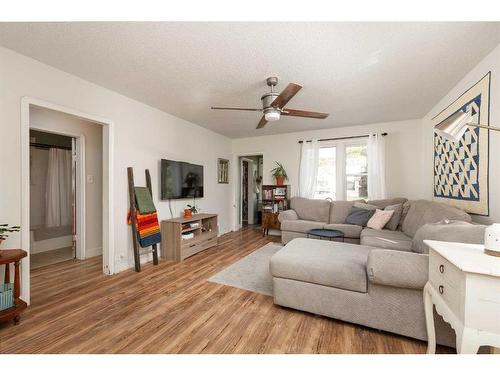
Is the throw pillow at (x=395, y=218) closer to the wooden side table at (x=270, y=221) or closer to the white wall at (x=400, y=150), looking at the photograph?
the white wall at (x=400, y=150)

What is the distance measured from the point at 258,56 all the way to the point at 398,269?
210cm

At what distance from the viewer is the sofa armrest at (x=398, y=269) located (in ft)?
4.99

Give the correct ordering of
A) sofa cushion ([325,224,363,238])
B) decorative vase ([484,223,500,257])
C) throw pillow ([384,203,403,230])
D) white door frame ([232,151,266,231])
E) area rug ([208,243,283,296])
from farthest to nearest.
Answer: white door frame ([232,151,266,231]) → sofa cushion ([325,224,363,238]) → throw pillow ([384,203,403,230]) → area rug ([208,243,283,296]) → decorative vase ([484,223,500,257])

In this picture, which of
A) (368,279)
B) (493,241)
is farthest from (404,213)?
(493,241)

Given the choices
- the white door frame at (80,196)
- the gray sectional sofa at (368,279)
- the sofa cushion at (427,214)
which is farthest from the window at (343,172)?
the white door frame at (80,196)

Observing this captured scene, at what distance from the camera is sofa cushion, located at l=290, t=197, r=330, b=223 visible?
14.5 ft

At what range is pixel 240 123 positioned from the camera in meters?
4.34

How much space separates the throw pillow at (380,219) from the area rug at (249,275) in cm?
176

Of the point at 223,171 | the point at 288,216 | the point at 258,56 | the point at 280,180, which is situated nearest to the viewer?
the point at 258,56

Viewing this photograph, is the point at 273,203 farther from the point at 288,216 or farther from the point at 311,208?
the point at 311,208

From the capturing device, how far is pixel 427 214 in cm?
277

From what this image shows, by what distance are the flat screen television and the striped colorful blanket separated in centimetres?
45

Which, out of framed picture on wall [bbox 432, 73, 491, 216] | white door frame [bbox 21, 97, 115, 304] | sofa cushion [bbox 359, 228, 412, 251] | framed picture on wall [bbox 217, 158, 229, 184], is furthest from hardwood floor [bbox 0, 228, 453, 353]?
framed picture on wall [bbox 217, 158, 229, 184]

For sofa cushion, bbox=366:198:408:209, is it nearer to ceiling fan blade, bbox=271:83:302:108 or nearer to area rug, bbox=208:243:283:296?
area rug, bbox=208:243:283:296
